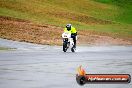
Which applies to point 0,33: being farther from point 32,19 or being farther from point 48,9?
point 48,9

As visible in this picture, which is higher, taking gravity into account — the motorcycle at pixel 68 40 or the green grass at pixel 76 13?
the motorcycle at pixel 68 40

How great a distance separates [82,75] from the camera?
27.5 feet

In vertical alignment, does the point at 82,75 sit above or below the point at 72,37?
above

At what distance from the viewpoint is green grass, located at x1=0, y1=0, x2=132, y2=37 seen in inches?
2393

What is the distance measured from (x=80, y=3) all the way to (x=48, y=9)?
11832 millimetres

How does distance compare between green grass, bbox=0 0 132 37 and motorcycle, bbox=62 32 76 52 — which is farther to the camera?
green grass, bbox=0 0 132 37

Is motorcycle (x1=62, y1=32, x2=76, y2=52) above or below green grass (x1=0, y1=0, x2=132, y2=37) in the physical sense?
above

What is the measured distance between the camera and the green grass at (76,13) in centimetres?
6078

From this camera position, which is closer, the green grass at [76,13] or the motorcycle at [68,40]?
the motorcycle at [68,40]

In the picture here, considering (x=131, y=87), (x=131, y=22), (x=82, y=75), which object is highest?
(x=82, y=75)

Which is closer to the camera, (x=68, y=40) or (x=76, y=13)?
(x=68, y=40)

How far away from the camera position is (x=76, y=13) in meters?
71.2

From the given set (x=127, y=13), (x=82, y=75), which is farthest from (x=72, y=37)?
(x=127, y=13)

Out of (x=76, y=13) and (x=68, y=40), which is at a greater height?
(x=68, y=40)
